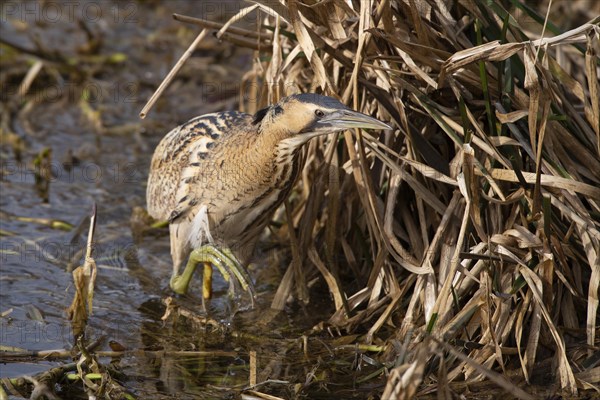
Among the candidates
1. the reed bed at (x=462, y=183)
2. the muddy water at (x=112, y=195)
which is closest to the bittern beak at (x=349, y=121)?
the reed bed at (x=462, y=183)

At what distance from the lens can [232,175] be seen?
12.3 ft

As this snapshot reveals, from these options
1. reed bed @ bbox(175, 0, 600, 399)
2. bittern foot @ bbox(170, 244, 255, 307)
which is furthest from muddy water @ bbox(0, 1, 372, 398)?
reed bed @ bbox(175, 0, 600, 399)

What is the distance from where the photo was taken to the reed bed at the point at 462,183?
326cm

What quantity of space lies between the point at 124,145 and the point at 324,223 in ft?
6.77

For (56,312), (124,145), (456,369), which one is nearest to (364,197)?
(456,369)

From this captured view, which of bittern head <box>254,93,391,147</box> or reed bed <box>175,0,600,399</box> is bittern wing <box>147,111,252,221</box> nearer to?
reed bed <box>175,0,600,399</box>

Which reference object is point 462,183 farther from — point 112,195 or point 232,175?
point 112,195

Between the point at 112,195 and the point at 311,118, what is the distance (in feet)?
7.01

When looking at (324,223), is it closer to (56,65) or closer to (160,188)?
(160,188)

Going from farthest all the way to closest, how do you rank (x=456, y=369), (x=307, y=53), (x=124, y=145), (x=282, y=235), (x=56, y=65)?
(x=56, y=65) < (x=124, y=145) < (x=282, y=235) < (x=307, y=53) < (x=456, y=369)

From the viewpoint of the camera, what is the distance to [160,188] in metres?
4.23

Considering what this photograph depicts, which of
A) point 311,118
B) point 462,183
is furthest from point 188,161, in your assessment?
point 462,183

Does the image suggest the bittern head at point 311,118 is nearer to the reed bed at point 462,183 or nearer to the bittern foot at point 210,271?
the reed bed at point 462,183

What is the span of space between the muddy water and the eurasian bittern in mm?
266
